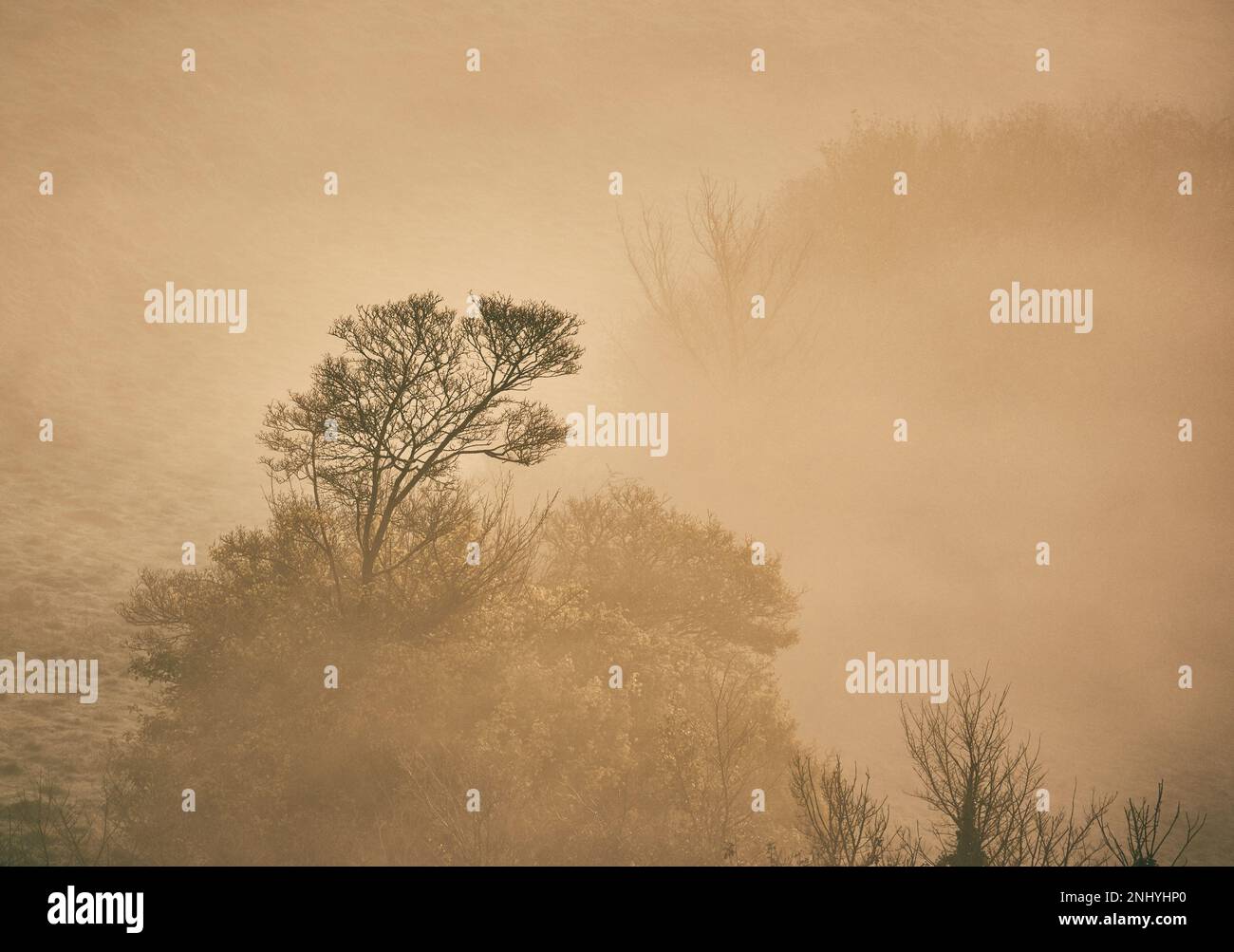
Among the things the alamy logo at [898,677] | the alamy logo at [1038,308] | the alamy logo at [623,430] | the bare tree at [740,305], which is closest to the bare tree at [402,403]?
the alamy logo at [898,677]

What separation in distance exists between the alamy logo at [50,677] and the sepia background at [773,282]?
76 centimetres

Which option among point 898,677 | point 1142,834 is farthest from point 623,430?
point 1142,834

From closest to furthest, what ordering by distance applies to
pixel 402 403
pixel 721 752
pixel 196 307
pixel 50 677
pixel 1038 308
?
pixel 402 403
pixel 721 752
pixel 50 677
pixel 1038 308
pixel 196 307

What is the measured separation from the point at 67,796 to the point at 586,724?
13.7 m

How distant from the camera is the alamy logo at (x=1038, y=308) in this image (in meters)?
63.2

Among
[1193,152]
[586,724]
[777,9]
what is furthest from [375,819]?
[777,9]

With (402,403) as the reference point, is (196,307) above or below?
above

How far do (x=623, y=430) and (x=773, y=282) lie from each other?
13.0 metres

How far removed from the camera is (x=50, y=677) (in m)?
35.2

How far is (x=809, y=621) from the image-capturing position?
171 feet

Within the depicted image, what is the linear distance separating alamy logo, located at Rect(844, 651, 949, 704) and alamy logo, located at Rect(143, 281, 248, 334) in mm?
44028

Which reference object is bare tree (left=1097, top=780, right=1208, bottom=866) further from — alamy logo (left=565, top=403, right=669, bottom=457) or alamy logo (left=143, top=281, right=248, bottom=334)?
alamy logo (left=143, top=281, right=248, bottom=334)

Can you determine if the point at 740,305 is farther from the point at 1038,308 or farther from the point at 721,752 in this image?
the point at 721,752
